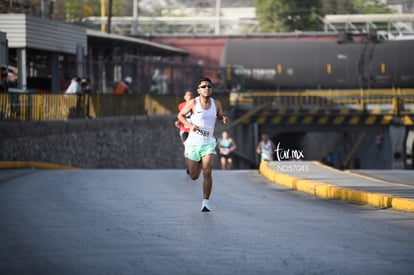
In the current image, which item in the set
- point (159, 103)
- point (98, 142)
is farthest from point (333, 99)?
point (98, 142)

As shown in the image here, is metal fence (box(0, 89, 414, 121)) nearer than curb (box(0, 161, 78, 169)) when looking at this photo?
No

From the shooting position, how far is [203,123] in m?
13.5

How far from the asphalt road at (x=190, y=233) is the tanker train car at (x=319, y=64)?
3596 centimetres

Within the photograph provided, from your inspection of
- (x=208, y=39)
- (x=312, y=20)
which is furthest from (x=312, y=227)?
(x=312, y=20)

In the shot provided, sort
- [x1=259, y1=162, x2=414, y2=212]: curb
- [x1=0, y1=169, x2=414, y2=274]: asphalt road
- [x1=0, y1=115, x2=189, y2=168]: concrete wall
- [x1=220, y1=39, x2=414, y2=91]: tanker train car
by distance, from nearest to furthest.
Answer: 1. [x1=0, y1=169, x2=414, y2=274]: asphalt road
2. [x1=259, y1=162, x2=414, y2=212]: curb
3. [x1=0, y1=115, x2=189, y2=168]: concrete wall
4. [x1=220, y1=39, x2=414, y2=91]: tanker train car

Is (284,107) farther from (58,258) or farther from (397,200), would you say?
(58,258)

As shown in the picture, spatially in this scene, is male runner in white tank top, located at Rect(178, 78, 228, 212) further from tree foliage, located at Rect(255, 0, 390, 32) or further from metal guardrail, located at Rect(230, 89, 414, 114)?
tree foliage, located at Rect(255, 0, 390, 32)

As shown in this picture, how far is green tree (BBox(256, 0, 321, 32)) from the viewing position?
93.4 meters

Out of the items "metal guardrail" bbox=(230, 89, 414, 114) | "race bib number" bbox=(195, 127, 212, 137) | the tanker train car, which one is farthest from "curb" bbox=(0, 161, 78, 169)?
the tanker train car

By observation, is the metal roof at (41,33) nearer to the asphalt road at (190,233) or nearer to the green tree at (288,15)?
the asphalt road at (190,233)

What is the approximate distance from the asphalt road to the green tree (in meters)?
76.7

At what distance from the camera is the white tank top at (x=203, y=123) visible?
13.5 meters

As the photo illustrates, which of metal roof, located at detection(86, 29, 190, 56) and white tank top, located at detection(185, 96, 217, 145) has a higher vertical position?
white tank top, located at detection(185, 96, 217, 145)

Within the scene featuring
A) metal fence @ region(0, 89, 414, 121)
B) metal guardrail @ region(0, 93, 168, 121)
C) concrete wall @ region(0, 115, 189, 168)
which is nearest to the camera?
metal guardrail @ region(0, 93, 168, 121)
